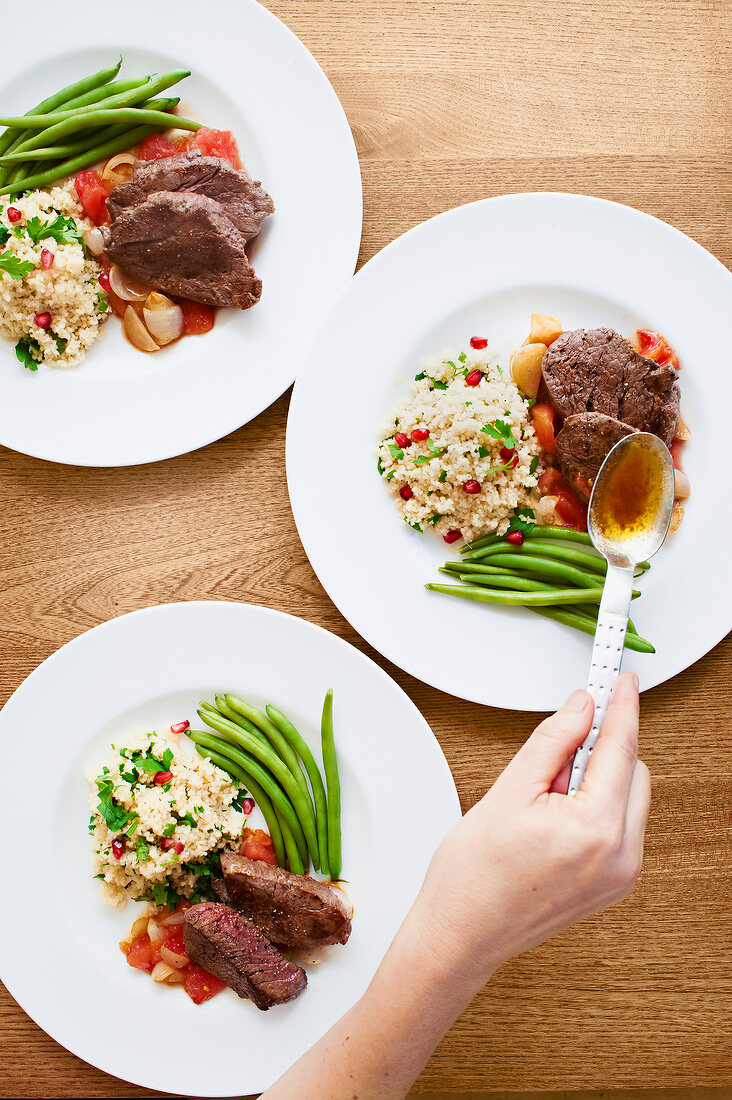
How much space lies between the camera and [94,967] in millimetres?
3074

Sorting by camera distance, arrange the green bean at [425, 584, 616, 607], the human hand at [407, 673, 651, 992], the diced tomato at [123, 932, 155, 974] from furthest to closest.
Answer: the diced tomato at [123, 932, 155, 974] < the green bean at [425, 584, 616, 607] < the human hand at [407, 673, 651, 992]

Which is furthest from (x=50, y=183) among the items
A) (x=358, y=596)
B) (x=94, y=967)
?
(x=94, y=967)

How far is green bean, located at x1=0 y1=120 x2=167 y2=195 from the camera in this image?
10.2 feet

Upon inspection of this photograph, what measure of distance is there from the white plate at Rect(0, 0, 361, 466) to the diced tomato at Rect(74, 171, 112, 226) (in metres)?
0.35

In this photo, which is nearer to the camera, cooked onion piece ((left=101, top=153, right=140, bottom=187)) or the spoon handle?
the spoon handle

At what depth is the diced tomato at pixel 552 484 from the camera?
3129 mm

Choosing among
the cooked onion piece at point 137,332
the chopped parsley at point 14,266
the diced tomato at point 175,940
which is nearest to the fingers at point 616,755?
the diced tomato at point 175,940

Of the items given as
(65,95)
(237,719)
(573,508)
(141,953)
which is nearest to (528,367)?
(573,508)

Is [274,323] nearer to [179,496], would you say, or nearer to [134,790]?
[179,496]

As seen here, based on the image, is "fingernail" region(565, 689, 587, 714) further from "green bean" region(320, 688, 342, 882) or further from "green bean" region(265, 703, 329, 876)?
"green bean" region(265, 703, 329, 876)

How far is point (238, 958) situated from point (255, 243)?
2808 millimetres

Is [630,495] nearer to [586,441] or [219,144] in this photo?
[586,441]

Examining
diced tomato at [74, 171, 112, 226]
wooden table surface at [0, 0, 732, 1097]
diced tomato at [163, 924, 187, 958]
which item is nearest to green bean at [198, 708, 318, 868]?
wooden table surface at [0, 0, 732, 1097]

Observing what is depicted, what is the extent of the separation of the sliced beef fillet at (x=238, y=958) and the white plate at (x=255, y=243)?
1802mm
